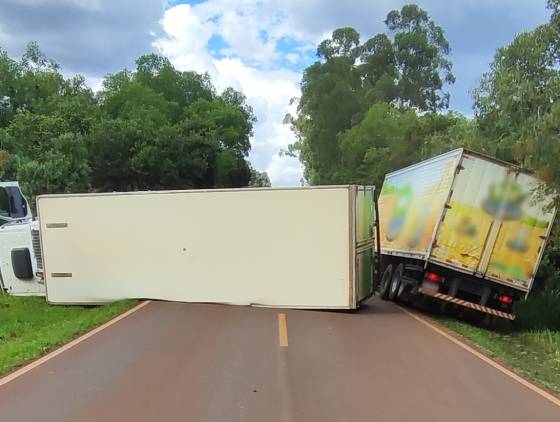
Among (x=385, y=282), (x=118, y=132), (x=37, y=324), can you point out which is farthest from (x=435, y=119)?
(x=37, y=324)

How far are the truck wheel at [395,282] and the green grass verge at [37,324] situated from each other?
6.54 m

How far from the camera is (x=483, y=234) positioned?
13.8 metres

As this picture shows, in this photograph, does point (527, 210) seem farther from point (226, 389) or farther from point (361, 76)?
point (361, 76)

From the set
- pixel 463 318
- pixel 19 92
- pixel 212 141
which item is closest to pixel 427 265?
pixel 463 318

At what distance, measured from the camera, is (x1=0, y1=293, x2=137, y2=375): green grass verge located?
9.33 meters

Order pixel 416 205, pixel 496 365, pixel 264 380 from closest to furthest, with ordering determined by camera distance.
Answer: pixel 264 380 < pixel 496 365 < pixel 416 205

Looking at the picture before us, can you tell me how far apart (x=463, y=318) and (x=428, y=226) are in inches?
104

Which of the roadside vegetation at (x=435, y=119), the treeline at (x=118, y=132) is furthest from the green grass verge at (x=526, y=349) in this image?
the treeline at (x=118, y=132)

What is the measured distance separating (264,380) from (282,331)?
3.57 metres

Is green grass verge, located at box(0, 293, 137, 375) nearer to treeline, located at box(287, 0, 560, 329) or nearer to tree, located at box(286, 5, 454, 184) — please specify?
treeline, located at box(287, 0, 560, 329)

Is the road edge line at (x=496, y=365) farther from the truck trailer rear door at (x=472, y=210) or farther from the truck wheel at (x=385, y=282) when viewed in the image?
the truck wheel at (x=385, y=282)

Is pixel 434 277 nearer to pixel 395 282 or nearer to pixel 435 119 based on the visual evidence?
pixel 395 282

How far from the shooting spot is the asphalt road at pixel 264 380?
630 cm

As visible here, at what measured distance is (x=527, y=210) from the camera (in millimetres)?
13594
